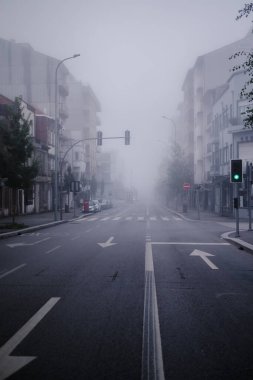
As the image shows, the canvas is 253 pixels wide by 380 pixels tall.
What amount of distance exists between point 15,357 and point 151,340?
164cm

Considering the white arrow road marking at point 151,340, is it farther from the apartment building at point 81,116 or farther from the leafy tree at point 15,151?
the apartment building at point 81,116

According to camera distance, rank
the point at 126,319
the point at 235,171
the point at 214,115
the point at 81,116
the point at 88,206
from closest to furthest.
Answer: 1. the point at 126,319
2. the point at 235,171
3. the point at 88,206
4. the point at 214,115
5. the point at 81,116

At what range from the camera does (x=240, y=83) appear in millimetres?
34875

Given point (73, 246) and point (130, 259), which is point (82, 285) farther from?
point (73, 246)

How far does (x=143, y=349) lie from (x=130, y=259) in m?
6.88

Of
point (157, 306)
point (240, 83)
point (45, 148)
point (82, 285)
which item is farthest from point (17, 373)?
point (45, 148)

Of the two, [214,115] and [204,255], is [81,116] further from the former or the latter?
[204,255]

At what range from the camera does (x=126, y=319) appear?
231 inches

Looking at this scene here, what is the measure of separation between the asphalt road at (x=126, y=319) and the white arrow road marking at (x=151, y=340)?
0.01 meters

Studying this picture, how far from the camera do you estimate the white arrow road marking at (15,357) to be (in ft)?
13.8

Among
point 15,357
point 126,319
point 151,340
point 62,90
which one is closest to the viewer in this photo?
point 15,357

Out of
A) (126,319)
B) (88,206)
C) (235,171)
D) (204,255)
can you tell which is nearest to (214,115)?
(88,206)

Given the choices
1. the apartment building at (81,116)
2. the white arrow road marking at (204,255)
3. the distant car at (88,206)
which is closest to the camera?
the white arrow road marking at (204,255)

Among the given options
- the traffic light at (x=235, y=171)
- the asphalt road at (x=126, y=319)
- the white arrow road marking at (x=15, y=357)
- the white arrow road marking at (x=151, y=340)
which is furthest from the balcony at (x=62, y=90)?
the white arrow road marking at (x=15, y=357)
